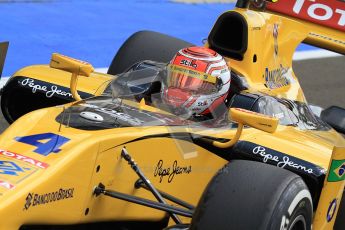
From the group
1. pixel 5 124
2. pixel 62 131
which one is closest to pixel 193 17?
pixel 5 124

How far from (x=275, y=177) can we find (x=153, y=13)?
26.1 ft

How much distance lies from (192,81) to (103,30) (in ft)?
19.3

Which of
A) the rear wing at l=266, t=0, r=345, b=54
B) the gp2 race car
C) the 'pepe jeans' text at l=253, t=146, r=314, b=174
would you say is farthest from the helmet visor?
the rear wing at l=266, t=0, r=345, b=54

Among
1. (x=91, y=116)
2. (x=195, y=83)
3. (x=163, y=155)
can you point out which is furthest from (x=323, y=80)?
(x=91, y=116)

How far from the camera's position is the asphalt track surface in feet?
28.7

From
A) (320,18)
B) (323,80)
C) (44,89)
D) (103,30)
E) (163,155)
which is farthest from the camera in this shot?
(103,30)

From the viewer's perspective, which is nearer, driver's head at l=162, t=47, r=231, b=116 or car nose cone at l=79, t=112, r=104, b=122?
car nose cone at l=79, t=112, r=104, b=122

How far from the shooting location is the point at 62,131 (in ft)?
11.9

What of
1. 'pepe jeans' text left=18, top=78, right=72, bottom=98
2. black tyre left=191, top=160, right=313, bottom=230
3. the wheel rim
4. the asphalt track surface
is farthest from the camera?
the asphalt track surface

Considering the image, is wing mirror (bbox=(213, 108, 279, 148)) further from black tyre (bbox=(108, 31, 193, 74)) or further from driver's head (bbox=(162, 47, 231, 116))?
black tyre (bbox=(108, 31, 193, 74))

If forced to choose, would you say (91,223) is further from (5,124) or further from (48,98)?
(5,124)

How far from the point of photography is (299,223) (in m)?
3.68

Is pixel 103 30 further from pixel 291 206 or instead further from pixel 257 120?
pixel 291 206

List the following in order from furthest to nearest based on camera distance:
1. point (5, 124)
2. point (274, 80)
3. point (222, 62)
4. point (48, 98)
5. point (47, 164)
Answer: point (5, 124) < point (274, 80) < point (48, 98) < point (222, 62) < point (47, 164)
